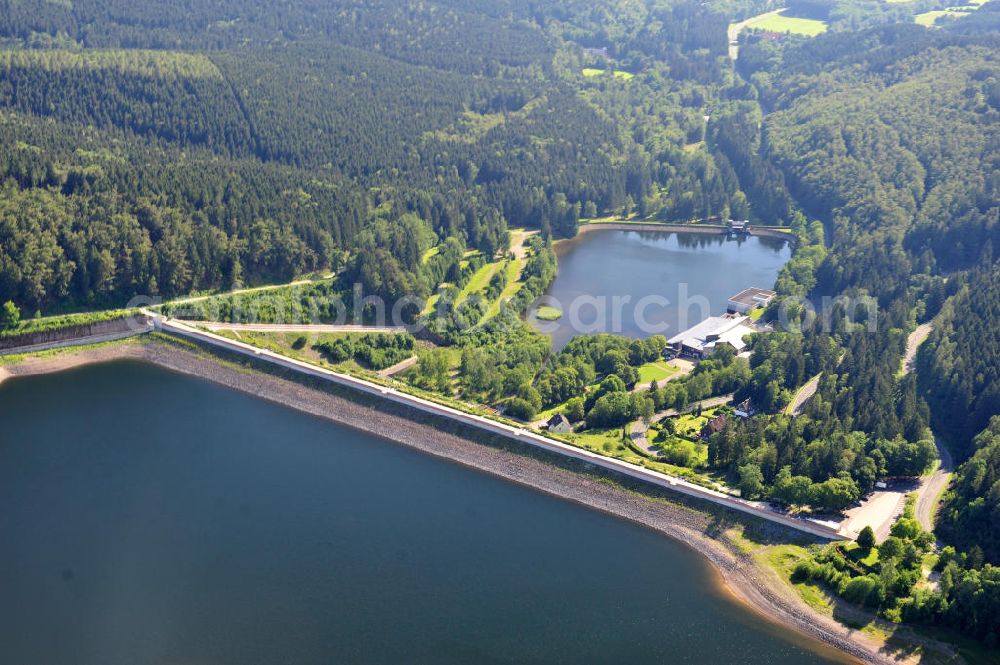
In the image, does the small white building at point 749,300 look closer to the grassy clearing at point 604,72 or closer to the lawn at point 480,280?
the lawn at point 480,280

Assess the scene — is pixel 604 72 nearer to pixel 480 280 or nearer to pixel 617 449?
pixel 480 280

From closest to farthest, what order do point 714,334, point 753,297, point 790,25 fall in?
point 714,334 → point 753,297 → point 790,25

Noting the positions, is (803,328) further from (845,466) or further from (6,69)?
(6,69)

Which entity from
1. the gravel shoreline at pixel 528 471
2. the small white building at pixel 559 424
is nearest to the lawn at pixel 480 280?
the gravel shoreline at pixel 528 471

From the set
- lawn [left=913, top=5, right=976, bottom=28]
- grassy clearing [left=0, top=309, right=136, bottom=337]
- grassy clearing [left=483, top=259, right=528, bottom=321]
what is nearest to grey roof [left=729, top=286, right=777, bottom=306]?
grassy clearing [left=483, top=259, right=528, bottom=321]

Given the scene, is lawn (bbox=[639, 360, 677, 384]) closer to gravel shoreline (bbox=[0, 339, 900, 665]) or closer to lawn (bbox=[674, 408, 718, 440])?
lawn (bbox=[674, 408, 718, 440])

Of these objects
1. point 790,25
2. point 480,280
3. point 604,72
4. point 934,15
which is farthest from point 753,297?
point 934,15
